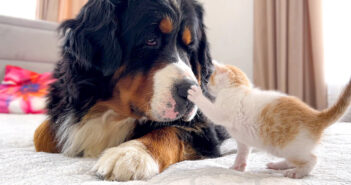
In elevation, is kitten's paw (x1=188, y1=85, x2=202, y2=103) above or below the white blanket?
above

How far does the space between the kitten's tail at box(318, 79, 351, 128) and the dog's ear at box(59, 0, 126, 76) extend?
0.71 meters

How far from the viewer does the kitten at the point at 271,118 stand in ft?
2.51

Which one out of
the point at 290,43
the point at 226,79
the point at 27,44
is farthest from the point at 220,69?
the point at 27,44

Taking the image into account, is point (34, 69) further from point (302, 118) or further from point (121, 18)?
point (302, 118)

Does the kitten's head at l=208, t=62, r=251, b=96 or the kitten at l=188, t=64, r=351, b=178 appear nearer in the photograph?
the kitten at l=188, t=64, r=351, b=178

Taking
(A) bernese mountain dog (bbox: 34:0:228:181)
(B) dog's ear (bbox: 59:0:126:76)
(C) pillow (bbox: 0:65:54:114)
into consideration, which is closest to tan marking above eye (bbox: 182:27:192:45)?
(A) bernese mountain dog (bbox: 34:0:228:181)

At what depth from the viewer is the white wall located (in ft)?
12.1

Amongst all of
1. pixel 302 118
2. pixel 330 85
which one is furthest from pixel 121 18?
pixel 330 85

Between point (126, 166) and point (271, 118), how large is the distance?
1.35 feet

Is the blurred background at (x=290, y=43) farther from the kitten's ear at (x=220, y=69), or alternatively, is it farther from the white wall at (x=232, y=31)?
the kitten's ear at (x=220, y=69)

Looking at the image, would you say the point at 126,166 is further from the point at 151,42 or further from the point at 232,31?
the point at 232,31

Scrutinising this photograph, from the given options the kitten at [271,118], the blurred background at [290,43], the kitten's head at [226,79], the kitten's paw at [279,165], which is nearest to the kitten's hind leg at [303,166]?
the kitten at [271,118]

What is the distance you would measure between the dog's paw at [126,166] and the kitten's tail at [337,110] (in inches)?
18.7

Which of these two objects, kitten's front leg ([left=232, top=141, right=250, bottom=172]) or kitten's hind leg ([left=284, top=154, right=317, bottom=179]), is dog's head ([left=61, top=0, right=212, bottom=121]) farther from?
kitten's hind leg ([left=284, top=154, right=317, bottom=179])
